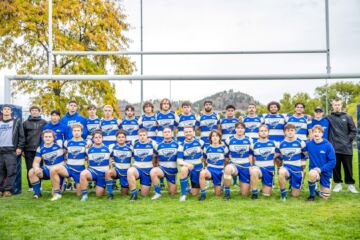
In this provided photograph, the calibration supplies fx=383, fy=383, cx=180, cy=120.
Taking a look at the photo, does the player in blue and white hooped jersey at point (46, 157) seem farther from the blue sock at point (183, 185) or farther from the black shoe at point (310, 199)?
the black shoe at point (310, 199)

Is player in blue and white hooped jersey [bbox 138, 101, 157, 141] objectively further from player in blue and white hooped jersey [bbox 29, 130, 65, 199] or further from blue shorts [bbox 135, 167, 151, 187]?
player in blue and white hooped jersey [bbox 29, 130, 65, 199]

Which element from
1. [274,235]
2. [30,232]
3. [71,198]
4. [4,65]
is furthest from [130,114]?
[4,65]

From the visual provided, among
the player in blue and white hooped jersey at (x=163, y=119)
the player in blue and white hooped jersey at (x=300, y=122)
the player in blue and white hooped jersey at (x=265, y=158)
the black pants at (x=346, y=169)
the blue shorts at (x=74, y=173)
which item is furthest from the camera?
the player in blue and white hooped jersey at (x=163, y=119)

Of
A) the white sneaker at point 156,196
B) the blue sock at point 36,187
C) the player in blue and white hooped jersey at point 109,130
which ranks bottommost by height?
the white sneaker at point 156,196

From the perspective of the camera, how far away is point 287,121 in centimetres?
680

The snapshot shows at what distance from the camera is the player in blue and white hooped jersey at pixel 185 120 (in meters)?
6.87

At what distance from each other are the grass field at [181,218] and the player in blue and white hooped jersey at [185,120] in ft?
4.43

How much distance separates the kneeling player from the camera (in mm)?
5758

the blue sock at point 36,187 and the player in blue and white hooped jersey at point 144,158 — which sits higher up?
the player in blue and white hooped jersey at point 144,158

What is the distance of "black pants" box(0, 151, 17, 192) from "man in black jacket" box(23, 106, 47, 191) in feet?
1.11

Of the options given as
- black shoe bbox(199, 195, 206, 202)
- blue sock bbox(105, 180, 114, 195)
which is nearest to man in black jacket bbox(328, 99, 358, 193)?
black shoe bbox(199, 195, 206, 202)

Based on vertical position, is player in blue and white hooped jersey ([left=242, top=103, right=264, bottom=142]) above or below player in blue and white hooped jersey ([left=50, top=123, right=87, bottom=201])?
above

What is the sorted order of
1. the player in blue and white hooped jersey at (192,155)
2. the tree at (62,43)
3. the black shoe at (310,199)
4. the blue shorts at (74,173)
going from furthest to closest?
the tree at (62,43) → the blue shorts at (74,173) → the player in blue and white hooped jersey at (192,155) → the black shoe at (310,199)

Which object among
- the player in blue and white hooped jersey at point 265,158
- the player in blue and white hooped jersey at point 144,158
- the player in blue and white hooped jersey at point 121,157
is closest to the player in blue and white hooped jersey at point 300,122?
the player in blue and white hooped jersey at point 265,158
